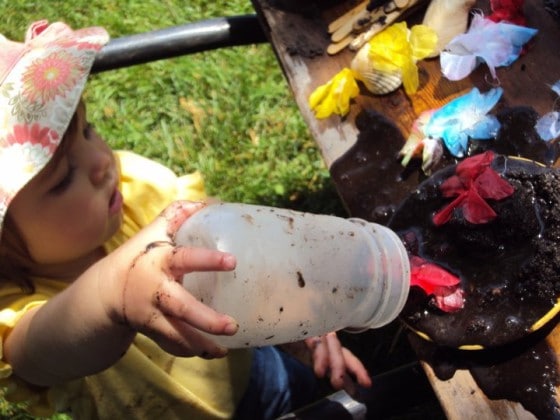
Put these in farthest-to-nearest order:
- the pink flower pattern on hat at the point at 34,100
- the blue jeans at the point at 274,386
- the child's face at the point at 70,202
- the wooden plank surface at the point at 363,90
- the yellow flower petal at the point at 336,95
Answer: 1. the blue jeans at the point at 274,386
2. the yellow flower petal at the point at 336,95
3. the wooden plank surface at the point at 363,90
4. the child's face at the point at 70,202
5. the pink flower pattern on hat at the point at 34,100

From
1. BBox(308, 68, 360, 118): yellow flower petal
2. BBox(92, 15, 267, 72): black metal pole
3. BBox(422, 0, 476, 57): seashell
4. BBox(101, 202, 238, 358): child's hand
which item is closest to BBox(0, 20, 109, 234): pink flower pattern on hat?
BBox(101, 202, 238, 358): child's hand

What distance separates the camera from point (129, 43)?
2174 mm

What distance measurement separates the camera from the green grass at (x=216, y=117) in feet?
9.73

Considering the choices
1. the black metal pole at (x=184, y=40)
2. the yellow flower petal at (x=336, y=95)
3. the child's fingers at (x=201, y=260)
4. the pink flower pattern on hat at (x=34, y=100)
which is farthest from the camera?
the black metal pole at (x=184, y=40)

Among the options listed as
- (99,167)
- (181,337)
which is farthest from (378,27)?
(181,337)

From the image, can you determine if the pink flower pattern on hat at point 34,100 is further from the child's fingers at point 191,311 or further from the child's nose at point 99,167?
the child's fingers at point 191,311

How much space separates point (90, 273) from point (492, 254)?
767 millimetres

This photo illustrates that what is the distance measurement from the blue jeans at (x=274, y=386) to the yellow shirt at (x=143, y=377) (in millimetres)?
58

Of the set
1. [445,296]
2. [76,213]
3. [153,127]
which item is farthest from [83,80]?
[153,127]

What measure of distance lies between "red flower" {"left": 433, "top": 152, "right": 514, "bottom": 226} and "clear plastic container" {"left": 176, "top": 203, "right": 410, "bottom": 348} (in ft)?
0.52

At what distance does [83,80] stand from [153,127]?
1.85 m

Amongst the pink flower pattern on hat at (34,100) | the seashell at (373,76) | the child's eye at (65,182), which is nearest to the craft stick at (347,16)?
the seashell at (373,76)

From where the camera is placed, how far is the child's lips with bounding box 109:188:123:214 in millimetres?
1587

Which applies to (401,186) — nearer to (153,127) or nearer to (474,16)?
(474,16)
